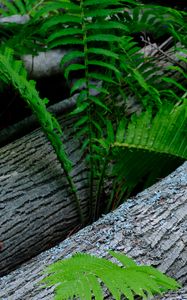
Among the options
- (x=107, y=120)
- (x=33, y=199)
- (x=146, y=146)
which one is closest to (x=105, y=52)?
(x=107, y=120)

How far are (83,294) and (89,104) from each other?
70.7 inches

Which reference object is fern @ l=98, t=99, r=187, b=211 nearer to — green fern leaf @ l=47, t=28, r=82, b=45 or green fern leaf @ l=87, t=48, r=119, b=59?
green fern leaf @ l=87, t=48, r=119, b=59

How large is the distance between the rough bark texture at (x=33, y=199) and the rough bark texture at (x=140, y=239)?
0.52 meters

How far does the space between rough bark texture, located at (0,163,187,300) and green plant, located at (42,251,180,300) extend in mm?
190

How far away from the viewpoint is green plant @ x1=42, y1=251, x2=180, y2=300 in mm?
1642

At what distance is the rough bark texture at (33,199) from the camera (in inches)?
118

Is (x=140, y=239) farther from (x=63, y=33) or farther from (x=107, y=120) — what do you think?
(x=63, y=33)

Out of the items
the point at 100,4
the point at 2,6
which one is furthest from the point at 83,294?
the point at 2,6

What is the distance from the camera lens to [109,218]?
2502 mm

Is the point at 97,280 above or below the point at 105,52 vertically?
below

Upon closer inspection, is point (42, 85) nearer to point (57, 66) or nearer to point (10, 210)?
point (57, 66)

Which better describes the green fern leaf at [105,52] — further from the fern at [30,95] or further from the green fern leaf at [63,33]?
the fern at [30,95]

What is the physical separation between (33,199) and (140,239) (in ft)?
3.47

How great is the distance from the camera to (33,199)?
3121 millimetres
